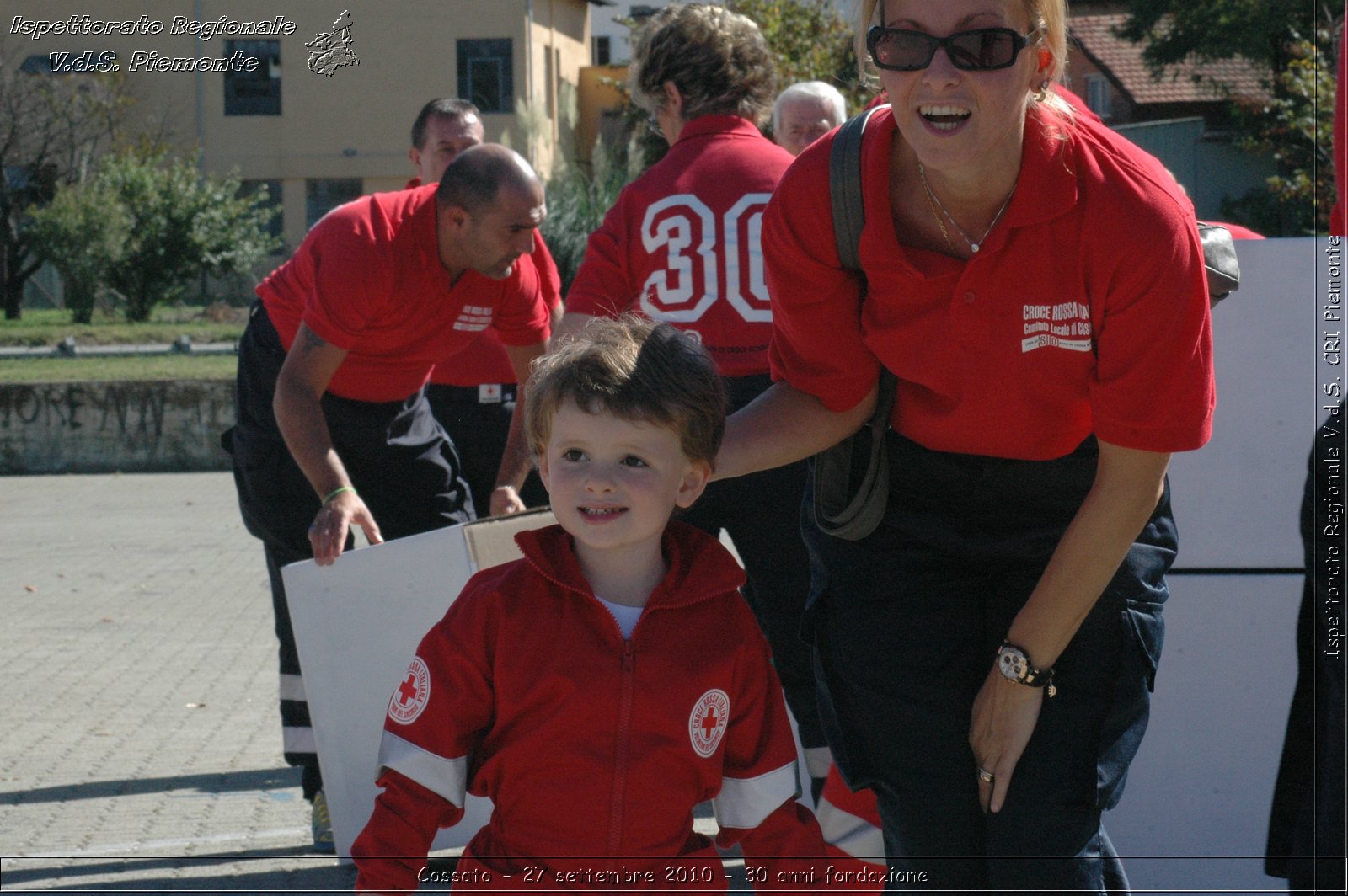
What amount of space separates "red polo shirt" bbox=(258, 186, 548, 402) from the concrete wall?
6158 mm

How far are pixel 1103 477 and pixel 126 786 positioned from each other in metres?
3.67

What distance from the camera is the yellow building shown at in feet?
11.8

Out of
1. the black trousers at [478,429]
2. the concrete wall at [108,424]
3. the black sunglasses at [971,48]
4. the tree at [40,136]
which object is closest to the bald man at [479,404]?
the black trousers at [478,429]

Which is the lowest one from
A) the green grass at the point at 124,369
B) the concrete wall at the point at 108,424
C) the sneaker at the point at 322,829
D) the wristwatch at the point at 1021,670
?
the sneaker at the point at 322,829

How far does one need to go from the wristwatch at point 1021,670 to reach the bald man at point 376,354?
1933 millimetres

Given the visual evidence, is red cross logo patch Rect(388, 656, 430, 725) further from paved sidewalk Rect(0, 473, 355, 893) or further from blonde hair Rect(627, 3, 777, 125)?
blonde hair Rect(627, 3, 777, 125)

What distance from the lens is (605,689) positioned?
217 cm

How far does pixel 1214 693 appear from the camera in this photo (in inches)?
136

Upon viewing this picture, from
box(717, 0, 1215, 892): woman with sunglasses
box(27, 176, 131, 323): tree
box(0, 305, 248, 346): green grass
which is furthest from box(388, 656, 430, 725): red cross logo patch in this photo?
box(0, 305, 248, 346): green grass

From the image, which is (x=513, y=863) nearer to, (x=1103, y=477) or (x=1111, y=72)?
(x=1103, y=477)

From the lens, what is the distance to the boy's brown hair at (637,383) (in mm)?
2227

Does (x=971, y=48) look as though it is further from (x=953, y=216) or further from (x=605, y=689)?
(x=605, y=689)

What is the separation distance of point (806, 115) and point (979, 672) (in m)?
3.57

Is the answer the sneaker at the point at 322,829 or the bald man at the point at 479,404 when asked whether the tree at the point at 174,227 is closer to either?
the bald man at the point at 479,404
